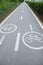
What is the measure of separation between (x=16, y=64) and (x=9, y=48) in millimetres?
2054

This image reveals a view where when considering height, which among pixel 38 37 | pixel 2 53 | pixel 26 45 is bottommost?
pixel 38 37

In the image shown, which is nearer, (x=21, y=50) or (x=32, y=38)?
(x=21, y=50)

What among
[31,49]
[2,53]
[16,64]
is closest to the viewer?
[16,64]

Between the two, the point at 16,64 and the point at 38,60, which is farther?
the point at 38,60

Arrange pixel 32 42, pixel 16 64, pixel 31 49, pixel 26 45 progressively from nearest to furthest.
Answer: pixel 16 64
pixel 31 49
pixel 26 45
pixel 32 42

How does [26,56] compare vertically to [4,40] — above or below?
above

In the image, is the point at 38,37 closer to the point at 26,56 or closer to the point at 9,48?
the point at 9,48

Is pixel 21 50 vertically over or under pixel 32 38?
over

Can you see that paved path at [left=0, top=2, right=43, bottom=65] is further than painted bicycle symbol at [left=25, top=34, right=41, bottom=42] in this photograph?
No

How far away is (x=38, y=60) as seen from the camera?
298 inches

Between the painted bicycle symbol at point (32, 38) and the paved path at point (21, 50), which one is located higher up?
the paved path at point (21, 50)

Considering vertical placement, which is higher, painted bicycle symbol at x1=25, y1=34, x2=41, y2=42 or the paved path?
the paved path

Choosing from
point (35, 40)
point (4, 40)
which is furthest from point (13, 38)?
point (35, 40)

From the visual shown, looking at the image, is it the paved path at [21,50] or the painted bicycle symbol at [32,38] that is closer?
the paved path at [21,50]
